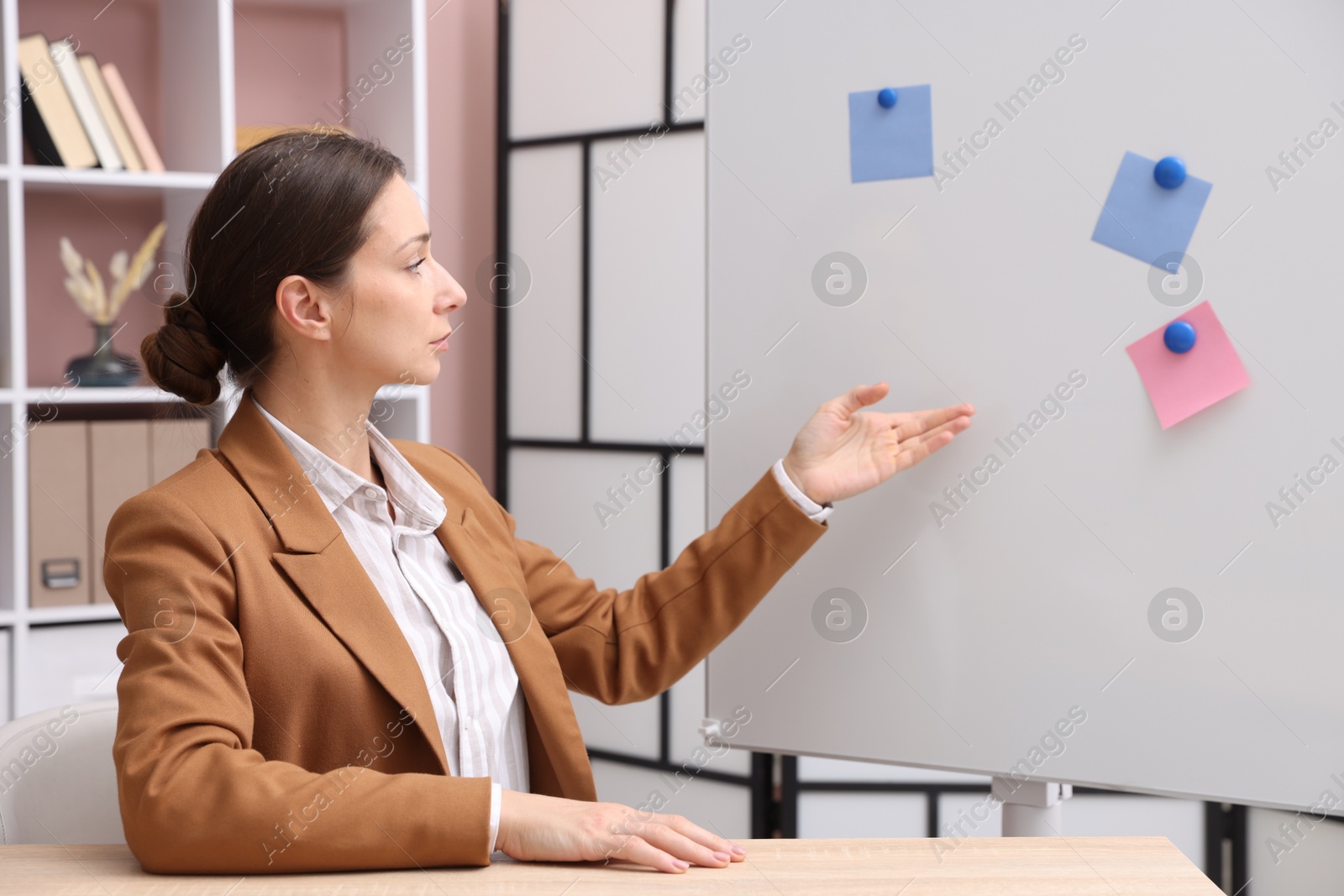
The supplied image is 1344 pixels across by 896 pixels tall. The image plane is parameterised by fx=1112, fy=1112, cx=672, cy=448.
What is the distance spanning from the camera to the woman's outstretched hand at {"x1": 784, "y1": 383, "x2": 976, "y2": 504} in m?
1.18

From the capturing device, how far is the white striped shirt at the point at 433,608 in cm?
Answer: 111

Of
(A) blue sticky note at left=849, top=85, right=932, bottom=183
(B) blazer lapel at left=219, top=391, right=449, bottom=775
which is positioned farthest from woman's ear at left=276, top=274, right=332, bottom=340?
(A) blue sticky note at left=849, top=85, right=932, bottom=183

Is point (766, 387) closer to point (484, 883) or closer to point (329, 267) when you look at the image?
point (329, 267)

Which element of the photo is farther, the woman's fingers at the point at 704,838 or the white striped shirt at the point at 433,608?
the white striped shirt at the point at 433,608

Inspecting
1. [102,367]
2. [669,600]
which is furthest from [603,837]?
[102,367]

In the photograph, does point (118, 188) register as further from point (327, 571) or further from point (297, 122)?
point (327, 571)

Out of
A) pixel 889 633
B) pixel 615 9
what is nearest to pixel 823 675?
pixel 889 633

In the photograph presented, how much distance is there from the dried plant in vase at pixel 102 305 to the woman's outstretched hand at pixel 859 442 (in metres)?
1.43

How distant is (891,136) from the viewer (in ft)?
3.97

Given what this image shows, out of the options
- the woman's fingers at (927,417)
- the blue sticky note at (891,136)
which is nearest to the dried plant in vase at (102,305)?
the blue sticky note at (891,136)

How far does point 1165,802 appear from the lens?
1915 millimetres

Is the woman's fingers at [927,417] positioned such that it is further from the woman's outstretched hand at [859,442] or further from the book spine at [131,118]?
the book spine at [131,118]

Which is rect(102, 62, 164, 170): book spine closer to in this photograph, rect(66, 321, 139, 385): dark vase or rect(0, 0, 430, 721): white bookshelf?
rect(0, 0, 430, 721): white bookshelf

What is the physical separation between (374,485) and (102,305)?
1.22 metres
